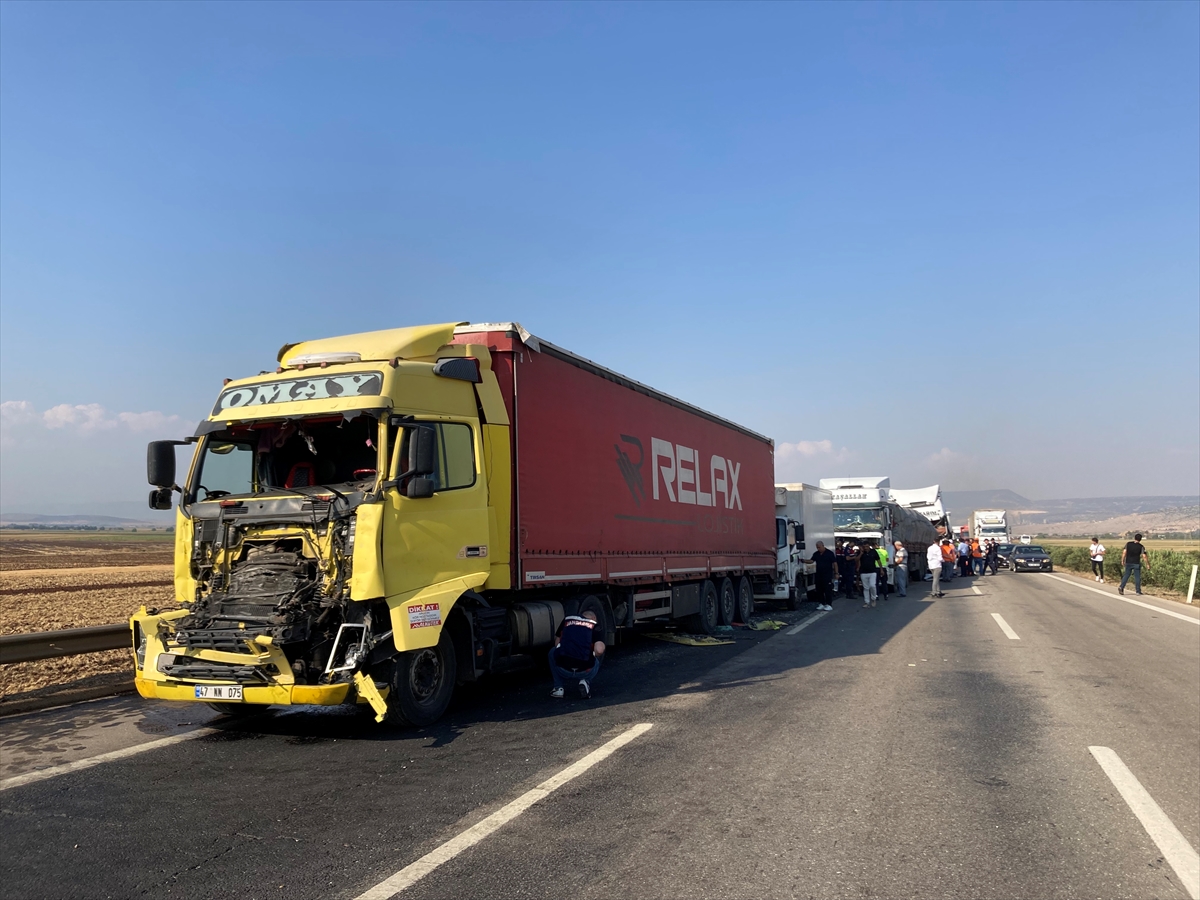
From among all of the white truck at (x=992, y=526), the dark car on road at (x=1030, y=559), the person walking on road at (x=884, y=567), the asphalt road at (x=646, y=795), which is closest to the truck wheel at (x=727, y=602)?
the asphalt road at (x=646, y=795)

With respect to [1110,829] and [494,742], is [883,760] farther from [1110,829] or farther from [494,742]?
[494,742]

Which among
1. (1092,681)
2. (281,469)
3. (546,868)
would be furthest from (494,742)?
(1092,681)

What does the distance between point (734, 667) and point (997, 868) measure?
6.61m

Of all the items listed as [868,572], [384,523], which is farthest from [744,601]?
[384,523]

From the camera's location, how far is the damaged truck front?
22.1 feet

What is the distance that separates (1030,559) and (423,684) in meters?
41.0

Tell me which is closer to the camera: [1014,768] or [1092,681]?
[1014,768]

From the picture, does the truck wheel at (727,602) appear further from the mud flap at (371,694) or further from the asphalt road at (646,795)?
the mud flap at (371,694)

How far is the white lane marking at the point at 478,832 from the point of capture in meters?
3.99

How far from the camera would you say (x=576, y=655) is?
876 centimetres

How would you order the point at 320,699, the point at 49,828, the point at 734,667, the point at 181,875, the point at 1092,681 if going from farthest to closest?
the point at 734,667 < the point at 1092,681 < the point at 320,699 < the point at 49,828 < the point at 181,875

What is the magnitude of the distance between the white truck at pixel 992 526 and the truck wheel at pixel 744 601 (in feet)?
138

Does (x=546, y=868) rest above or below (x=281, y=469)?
below

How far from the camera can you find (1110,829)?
489 centimetres
